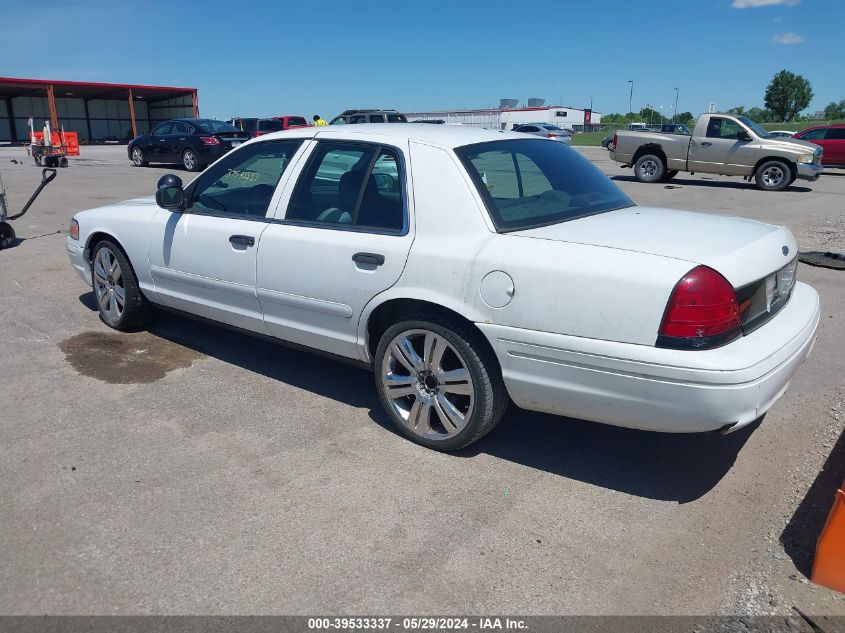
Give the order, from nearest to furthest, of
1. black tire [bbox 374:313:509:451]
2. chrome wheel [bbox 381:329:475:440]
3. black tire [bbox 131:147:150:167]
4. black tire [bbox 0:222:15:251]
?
black tire [bbox 374:313:509:451]
chrome wheel [bbox 381:329:475:440]
black tire [bbox 0:222:15:251]
black tire [bbox 131:147:150:167]

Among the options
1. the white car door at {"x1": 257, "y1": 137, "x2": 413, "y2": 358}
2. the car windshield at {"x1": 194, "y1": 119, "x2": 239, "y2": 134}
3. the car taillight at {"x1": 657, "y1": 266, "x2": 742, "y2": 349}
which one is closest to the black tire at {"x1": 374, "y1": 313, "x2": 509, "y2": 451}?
the white car door at {"x1": 257, "y1": 137, "x2": 413, "y2": 358}

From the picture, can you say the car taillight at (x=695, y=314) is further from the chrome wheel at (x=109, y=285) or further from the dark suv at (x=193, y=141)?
the dark suv at (x=193, y=141)

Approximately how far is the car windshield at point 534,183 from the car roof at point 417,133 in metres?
0.07

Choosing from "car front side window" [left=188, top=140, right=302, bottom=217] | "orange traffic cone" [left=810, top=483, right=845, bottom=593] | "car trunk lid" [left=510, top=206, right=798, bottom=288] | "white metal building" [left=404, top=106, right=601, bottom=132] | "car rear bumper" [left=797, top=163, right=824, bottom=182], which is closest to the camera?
"orange traffic cone" [left=810, top=483, right=845, bottom=593]

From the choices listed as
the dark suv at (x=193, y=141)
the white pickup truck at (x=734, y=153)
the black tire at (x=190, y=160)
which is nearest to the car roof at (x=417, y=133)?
the white pickup truck at (x=734, y=153)

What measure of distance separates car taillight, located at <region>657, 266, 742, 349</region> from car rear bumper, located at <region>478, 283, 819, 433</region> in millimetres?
46

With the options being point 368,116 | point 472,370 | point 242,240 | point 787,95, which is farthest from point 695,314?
point 787,95

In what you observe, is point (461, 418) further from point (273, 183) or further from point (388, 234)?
point (273, 183)

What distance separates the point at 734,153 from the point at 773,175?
1.12 metres

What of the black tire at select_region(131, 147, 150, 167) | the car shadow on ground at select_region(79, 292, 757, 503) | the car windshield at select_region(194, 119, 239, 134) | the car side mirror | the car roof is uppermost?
the car windshield at select_region(194, 119, 239, 134)

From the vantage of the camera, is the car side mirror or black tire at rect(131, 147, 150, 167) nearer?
the car side mirror

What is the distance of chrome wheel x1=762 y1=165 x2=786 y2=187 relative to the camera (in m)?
17.9

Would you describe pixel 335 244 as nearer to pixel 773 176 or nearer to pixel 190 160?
pixel 773 176

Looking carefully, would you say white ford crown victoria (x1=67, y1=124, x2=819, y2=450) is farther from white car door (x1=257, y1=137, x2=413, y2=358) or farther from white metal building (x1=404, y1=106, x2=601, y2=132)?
white metal building (x1=404, y1=106, x2=601, y2=132)
